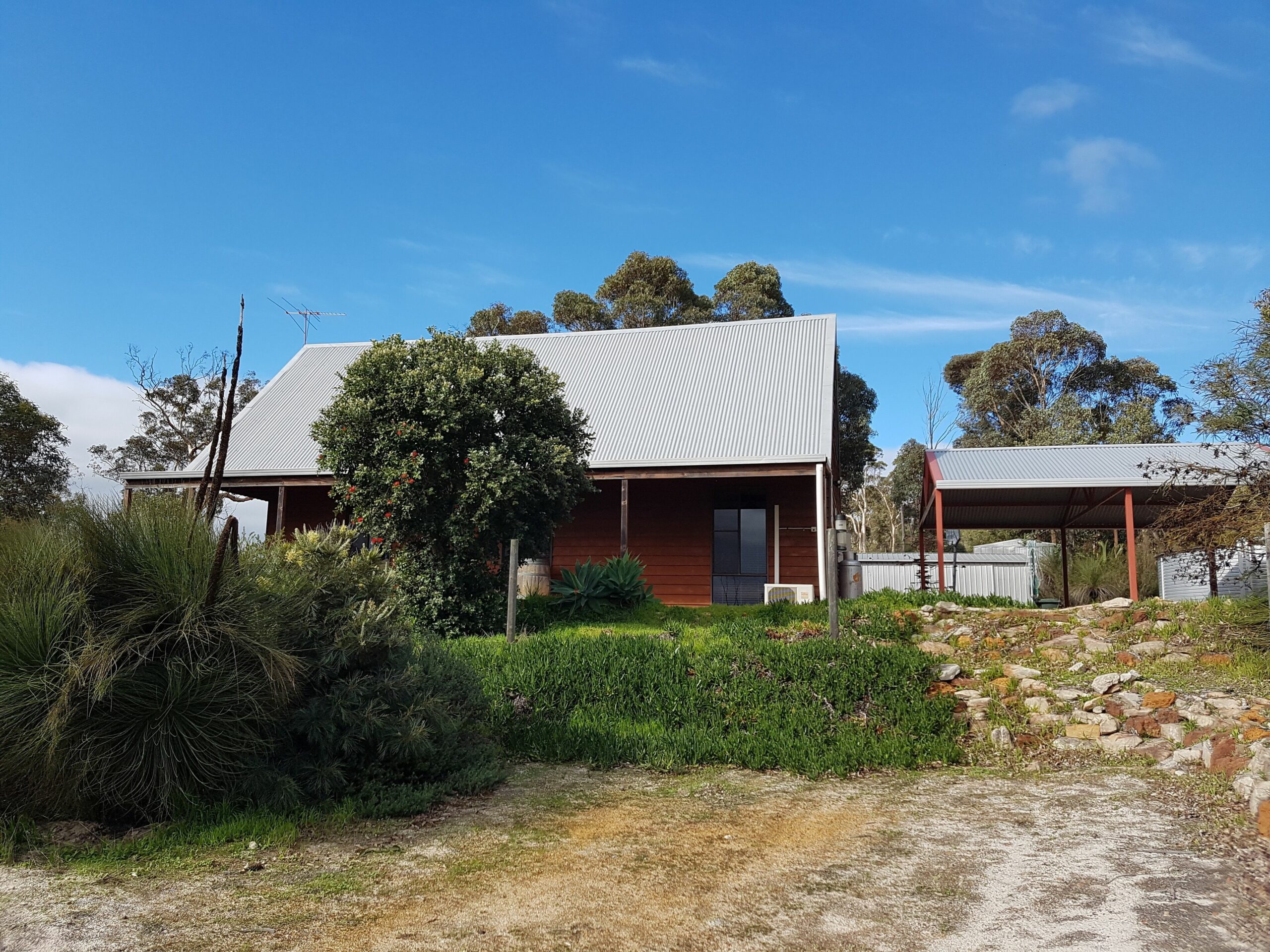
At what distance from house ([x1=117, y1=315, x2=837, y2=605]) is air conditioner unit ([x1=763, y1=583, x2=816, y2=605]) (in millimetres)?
403

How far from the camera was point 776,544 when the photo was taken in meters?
17.1

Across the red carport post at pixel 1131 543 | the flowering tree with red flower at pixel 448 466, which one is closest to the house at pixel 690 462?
the flowering tree with red flower at pixel 448 466

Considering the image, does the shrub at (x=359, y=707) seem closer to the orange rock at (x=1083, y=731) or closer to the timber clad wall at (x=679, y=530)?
the orange rock at (x=1083, y=731)

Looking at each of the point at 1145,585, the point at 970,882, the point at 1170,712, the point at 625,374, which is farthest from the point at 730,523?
the point at 970,882

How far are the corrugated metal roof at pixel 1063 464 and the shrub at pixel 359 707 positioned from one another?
10.2m

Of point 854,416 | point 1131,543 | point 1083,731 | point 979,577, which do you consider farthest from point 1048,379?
point 1083,731

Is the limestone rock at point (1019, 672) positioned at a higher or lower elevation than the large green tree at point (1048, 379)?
lower

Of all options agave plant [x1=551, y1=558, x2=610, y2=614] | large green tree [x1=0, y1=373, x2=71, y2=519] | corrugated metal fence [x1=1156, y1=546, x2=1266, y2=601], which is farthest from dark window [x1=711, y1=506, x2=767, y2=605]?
large green tree [x1=0, y1=373, x2=71, y2=519]

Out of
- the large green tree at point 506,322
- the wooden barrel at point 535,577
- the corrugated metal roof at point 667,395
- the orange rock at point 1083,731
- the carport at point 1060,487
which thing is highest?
the large green tree at point 506,322

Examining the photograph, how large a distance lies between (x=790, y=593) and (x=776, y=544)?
1.90 m


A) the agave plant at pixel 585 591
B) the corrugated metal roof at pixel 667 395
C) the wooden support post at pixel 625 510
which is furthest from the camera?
the corrugated metal roof at pixel 667 395

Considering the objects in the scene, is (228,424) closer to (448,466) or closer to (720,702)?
(720,702)

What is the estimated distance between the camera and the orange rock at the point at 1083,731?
25.2ft

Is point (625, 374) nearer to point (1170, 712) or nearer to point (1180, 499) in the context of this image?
point (1180, 499)
